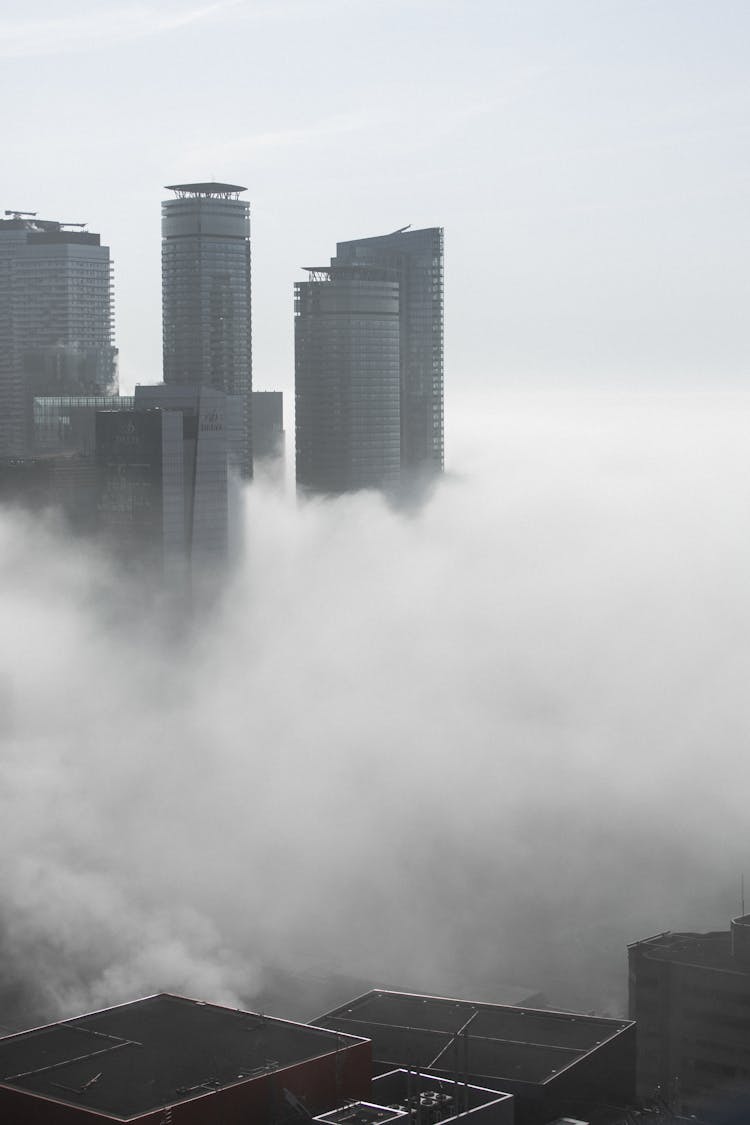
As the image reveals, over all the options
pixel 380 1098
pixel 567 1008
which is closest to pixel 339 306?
pixel 567 1008

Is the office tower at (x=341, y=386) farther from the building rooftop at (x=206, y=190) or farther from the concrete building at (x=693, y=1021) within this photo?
the concrete building at (x=693, y=1021)

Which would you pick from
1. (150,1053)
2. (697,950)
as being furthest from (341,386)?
(150,1053)

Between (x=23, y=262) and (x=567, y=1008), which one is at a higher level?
(x=23, y=262)

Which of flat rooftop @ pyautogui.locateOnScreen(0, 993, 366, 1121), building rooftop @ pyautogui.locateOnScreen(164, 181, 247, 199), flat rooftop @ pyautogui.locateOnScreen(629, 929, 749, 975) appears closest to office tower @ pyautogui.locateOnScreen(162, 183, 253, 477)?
building rooftop @ pyautogui.locateOnScreen(164, 181, 247, 199)

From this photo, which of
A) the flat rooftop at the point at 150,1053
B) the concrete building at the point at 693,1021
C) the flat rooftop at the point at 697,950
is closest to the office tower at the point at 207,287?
the flat rooftop at the point at 697,950

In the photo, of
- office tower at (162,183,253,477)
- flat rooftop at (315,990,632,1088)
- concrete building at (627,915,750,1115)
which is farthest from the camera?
office tower at (162,183,253,477)

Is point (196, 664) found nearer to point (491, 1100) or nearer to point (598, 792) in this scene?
point (598, 792)

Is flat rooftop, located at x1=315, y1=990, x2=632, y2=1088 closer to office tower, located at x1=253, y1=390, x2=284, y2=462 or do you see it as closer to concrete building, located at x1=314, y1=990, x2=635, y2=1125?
concrete building, located at x1=314, y1=990, x2=635, y2=1125
